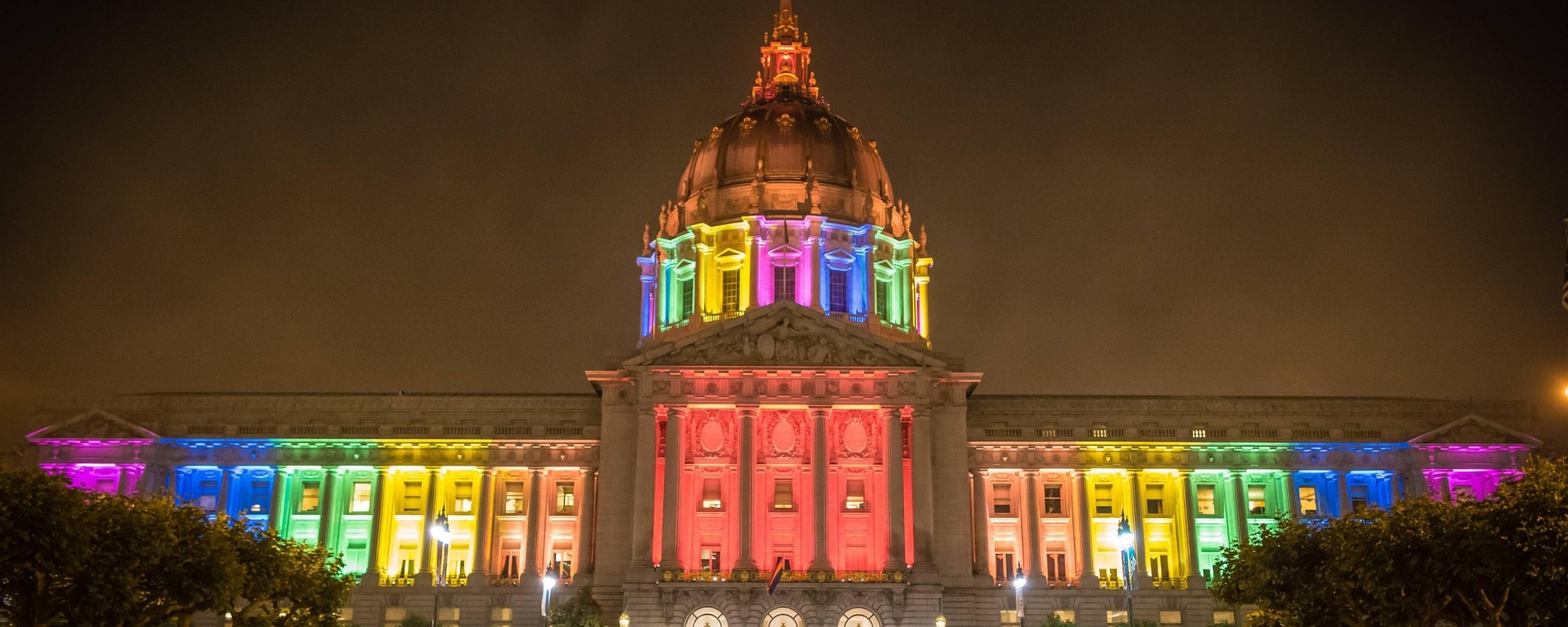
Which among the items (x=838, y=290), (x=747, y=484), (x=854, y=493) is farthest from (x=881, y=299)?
(x=747, y=484)

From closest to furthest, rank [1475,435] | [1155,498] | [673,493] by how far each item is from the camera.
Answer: [673,493]
[1475,435]
[1155,498]

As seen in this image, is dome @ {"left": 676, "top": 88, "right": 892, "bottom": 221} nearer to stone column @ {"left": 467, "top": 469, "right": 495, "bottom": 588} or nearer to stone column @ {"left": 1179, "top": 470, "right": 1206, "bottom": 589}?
stone column @ {"left": 467, "top": 469, "right": 495, "bottom": 588}

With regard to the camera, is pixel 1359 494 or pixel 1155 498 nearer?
pixel 1155 498

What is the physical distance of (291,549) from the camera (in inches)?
2384

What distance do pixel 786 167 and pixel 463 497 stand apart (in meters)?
31.8

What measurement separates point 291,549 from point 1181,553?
5411 cm

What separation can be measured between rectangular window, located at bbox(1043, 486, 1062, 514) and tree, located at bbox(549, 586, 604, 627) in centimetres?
2861

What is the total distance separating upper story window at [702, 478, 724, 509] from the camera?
86.4 metres

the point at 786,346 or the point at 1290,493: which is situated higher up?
the point at 786,346

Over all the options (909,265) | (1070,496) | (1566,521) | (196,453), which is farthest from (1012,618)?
(196,453)

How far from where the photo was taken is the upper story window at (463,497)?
3620 inches

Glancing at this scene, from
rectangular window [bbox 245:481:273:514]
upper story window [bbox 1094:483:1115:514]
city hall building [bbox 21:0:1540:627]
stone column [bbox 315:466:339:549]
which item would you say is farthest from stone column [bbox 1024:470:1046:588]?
rectangular window [bbox 245:481:273:514]

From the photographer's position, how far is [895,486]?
8362cm

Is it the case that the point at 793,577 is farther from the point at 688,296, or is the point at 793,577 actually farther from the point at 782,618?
the point at 688,296
